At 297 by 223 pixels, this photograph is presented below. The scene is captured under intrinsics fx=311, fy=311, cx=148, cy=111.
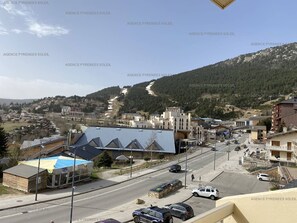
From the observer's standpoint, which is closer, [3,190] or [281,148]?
[3,190]

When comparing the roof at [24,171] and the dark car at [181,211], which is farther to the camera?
the roof at [24,171]

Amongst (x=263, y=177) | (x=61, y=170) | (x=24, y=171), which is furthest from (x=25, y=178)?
(x=263, y=177)

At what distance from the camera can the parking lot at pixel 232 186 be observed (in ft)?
97.0

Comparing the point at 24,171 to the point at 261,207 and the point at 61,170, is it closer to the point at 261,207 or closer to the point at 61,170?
the point at 61,170

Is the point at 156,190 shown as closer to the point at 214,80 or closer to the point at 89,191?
the point at 89,191

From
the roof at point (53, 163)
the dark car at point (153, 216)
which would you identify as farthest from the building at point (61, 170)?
the dark car at point (153, 216)

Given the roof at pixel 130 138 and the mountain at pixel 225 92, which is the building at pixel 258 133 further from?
the mountain at pixel 225 92

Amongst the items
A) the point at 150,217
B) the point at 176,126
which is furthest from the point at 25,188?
the point at 176,126

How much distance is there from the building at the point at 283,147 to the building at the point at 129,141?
76.1ft

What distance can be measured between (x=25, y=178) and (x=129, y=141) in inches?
1622

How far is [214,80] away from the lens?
7584 inches

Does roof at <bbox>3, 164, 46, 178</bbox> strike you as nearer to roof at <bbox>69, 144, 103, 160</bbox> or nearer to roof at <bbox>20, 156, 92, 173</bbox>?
roof at <bbox>20, 156, 92, 173</bbox>

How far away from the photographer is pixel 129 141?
7031 centimetres

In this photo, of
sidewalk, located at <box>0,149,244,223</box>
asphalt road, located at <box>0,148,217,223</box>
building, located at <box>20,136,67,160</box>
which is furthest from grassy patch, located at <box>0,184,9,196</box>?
building, located at <box>20,136,67,160</box>
